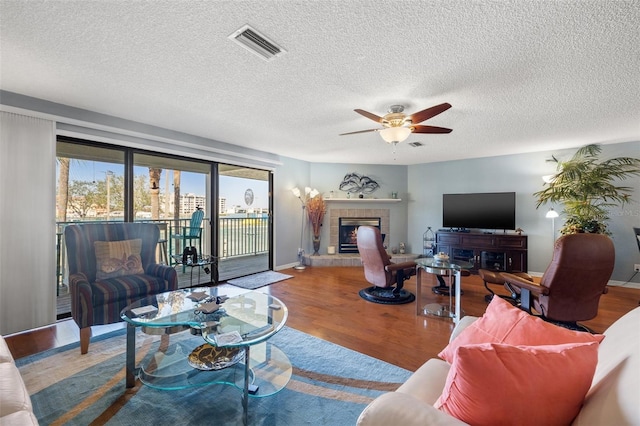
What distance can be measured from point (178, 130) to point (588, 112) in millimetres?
4964

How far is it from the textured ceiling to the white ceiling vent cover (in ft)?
0.16

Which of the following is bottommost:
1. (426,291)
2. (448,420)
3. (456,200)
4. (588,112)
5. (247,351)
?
(426,291)

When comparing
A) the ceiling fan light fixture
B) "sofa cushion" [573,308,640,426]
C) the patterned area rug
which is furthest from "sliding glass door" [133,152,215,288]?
"sofa cushion" [573,308,640,426]

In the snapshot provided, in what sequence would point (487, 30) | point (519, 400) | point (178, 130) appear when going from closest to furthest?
1. point (519, 400)
2. point (487, 30)
3. point (178, 130)

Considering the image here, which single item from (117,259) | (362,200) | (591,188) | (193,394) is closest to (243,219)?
(362,200)

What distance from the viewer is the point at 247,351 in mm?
1570

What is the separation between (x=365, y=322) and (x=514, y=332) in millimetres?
1956

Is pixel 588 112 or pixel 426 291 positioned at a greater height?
pixel 588 112

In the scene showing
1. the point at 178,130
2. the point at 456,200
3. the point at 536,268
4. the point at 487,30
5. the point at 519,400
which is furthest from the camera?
the point at 456,200

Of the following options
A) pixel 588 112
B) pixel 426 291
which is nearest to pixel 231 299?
pixel 426 291

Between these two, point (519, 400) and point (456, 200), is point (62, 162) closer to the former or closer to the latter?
point (519, 400)

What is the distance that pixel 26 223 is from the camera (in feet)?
8.80

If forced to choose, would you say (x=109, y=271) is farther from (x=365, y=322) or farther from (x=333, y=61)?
(x=333, y=61)

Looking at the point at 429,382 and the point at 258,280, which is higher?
the point at 429,382
